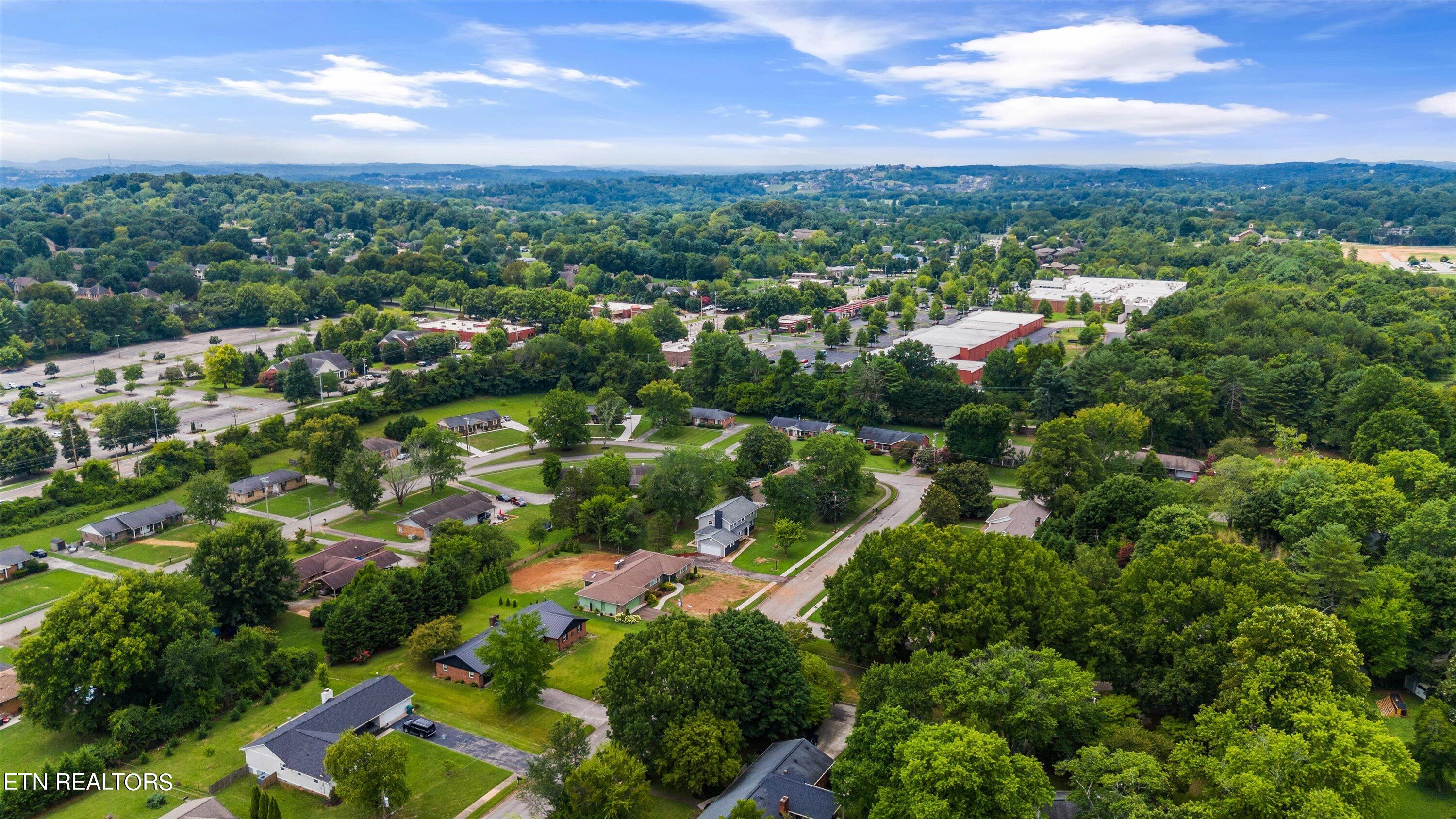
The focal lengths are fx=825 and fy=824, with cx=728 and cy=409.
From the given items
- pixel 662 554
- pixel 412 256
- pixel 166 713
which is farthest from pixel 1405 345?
pixel 412 256

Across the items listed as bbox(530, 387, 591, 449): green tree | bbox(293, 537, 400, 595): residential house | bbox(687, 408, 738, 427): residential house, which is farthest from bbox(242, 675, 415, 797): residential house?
bbox(687, 408, 738, 427): residential house

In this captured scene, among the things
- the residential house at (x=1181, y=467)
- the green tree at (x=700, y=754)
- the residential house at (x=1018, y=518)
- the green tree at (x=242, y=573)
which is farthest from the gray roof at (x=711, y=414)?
the green tree at (x=700, y=754)

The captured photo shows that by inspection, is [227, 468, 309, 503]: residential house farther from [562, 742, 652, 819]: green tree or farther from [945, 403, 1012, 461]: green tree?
[945, 403, 1012, 461]: green tree

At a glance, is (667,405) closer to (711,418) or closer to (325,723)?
(711,418)

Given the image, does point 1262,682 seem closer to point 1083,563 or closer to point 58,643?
point 1083,563

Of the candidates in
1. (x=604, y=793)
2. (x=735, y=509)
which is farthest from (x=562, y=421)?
(x=604, y=793)

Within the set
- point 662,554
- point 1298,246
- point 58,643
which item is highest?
point 1298,246
